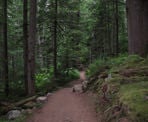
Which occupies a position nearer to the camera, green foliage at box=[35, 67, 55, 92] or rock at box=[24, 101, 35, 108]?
rock at box=[24, 101, 35, 108]

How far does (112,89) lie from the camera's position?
739 centimetres

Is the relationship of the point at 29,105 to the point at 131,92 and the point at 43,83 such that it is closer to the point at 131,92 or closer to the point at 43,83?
the point at 131,92

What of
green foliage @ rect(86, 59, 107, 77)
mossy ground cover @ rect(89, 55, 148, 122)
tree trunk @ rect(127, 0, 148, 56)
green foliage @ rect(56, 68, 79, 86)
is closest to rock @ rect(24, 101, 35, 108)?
green foliage @ rect(86, 59, 107, 77)

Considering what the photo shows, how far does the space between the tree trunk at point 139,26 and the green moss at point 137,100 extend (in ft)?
14.7

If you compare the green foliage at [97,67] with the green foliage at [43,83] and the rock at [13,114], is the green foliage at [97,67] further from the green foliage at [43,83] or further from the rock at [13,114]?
the rock at [13,114]

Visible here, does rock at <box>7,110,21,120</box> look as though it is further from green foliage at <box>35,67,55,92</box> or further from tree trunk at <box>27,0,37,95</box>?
green foliage at <box>35,67,55,92</box>

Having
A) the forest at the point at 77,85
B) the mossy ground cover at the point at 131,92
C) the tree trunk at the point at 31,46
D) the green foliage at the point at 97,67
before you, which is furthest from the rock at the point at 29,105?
the mossy ground cover at the point at 131,92

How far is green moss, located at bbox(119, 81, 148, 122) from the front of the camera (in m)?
4.81

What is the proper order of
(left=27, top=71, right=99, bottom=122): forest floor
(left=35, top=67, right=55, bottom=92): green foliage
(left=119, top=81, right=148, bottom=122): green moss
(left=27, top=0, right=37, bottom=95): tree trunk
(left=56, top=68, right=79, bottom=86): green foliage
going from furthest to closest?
(left=56, top=68, right=79, bottom=86): green foliage → (left=35, top=67, right=55, bottom=92): green foliage → (left=27, top=0, right=37, bottom=95): tree trunk → (left=27, top=71, right=99, bottom=122): forest floor → (left=119, top=81, right=148, bottom=122): green moss

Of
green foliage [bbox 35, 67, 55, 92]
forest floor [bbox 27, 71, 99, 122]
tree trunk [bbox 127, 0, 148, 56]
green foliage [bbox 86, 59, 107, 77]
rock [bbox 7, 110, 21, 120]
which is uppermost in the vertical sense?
tree trunk [bbox 127, 0, 148, 56]

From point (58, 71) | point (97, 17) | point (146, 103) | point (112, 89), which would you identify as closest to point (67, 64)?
point (58, 71)

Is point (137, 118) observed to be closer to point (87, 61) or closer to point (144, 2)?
point (144, 2)

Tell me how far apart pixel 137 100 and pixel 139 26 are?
20.4 feet

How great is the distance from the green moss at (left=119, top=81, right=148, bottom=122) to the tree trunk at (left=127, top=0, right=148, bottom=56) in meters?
4.47
